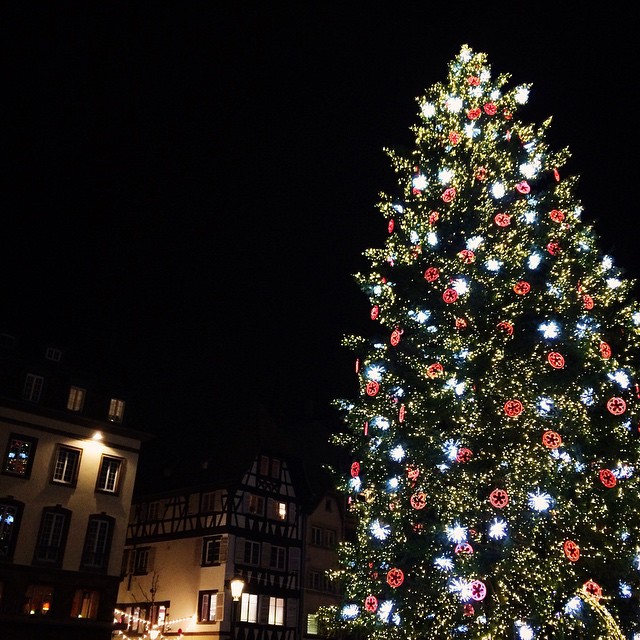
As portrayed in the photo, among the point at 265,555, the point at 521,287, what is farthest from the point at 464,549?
the point at 265,555

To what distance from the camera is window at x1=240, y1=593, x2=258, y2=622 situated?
120 feet

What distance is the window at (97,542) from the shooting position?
30.5 metres

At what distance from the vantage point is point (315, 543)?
42.8 metres

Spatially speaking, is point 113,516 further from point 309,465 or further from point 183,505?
point 309,465

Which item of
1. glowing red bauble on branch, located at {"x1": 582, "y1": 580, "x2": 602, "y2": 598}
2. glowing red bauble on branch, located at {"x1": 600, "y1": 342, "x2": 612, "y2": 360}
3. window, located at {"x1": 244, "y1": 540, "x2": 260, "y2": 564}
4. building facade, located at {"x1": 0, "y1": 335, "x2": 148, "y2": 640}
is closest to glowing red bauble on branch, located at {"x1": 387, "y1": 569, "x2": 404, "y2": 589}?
glowing red bauble on branch, located at {"x1": 582, "y1": 580, "x2": 602, "y2": 598}

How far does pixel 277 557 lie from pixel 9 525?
55.3 ft

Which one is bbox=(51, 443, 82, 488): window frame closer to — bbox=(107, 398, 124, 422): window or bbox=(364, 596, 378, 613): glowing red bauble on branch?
bbox=(107, 398, 124, 422): window

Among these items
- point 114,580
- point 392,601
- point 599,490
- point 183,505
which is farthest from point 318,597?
point 599,490

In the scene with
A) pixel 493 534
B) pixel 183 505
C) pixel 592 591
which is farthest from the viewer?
pixel 183 505

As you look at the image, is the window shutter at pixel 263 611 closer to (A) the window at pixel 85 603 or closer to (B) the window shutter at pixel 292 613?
(B) the window shutter at pixel 292 613

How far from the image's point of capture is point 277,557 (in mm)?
40188

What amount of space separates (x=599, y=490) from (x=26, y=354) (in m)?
26.8

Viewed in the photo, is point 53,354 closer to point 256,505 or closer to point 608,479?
point 256,505

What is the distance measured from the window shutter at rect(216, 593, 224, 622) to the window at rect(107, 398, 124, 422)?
436 inches
